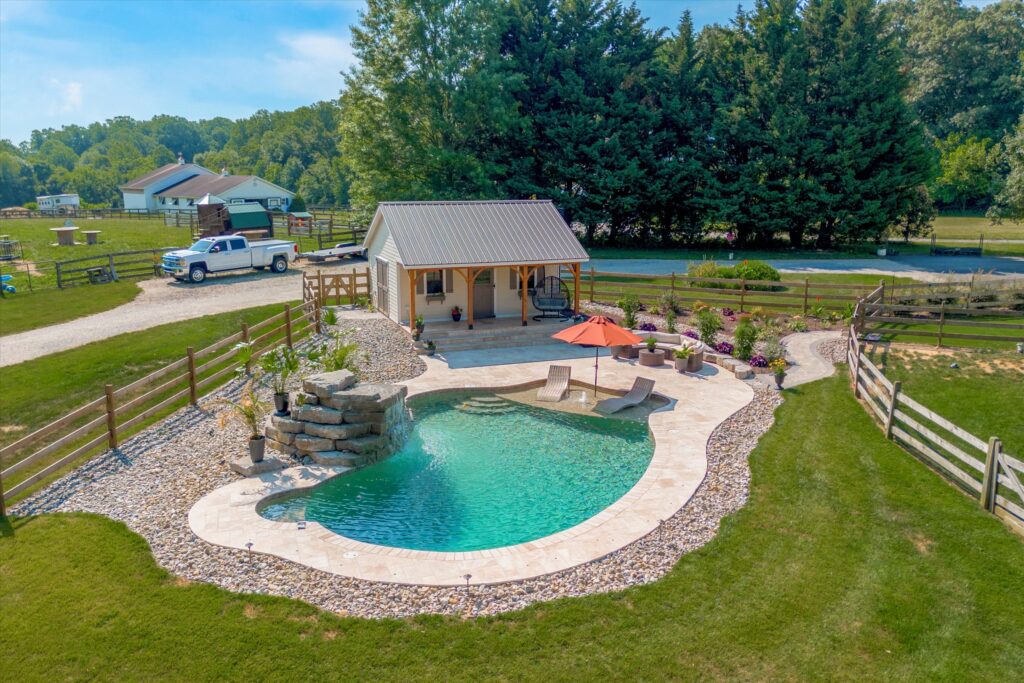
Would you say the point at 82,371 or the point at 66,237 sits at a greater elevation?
the point at 66,237

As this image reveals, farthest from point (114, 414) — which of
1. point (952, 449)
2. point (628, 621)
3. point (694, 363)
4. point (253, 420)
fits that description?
point (952, 449)

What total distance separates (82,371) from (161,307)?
8891 millimetres

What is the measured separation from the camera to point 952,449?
35.9 feet

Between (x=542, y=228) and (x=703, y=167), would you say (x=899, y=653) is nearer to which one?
(x=542, y=228)

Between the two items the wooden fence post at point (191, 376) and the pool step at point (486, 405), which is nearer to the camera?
the wooden fence post at point (191, 376)

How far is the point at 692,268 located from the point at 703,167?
13919mm

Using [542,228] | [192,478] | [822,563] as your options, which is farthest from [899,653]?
[542,228]

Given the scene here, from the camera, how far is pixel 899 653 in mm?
7453

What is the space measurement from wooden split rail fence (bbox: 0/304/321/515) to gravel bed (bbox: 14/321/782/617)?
33cm

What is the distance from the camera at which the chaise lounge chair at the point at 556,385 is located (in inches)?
663

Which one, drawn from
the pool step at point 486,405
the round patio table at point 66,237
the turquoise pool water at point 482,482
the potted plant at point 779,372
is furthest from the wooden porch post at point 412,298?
the round patio table at point 66,237

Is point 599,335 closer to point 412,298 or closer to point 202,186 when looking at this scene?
point 412,298

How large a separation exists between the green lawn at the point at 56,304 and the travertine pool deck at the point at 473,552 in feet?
54.8

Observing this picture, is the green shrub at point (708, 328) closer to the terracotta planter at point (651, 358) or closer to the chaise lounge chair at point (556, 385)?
the terracotta planter at point (651, 358)
